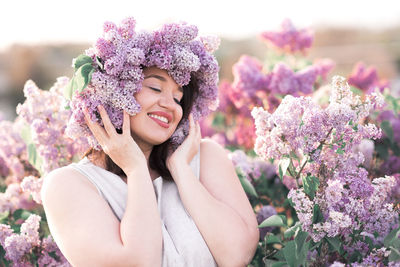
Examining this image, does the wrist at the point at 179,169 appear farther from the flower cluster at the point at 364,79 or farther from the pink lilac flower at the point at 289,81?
the flower cluster at the point at 364,79

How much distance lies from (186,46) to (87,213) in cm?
78

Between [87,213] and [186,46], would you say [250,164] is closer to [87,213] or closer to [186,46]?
[186,46]

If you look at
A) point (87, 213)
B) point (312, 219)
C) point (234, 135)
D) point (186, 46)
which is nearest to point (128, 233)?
point (87, 213)

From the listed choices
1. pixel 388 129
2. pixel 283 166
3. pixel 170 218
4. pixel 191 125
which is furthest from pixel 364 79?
pixel 170 218

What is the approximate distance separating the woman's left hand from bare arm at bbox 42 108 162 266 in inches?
7.6

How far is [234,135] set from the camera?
392 centimetres

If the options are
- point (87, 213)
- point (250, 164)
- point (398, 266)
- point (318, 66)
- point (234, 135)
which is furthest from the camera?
point (234, 135)

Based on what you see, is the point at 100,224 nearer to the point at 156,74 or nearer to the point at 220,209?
the point at 220,209

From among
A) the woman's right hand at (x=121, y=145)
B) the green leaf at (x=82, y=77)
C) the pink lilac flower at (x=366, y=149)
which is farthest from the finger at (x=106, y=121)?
the pink lilac flower at (x=366, y=149)

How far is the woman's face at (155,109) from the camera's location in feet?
7.40

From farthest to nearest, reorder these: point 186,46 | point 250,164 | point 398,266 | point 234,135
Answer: point 234,135, point 250,164, point 186,46, point 398,266

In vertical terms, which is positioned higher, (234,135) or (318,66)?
(318,66)

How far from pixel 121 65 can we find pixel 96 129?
10.9 inches

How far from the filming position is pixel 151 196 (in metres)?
2.14
